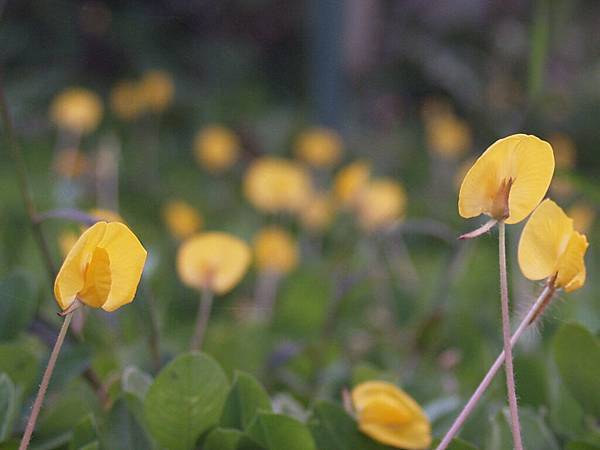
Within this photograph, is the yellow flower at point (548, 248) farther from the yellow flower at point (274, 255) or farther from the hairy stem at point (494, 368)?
the yellow flower at point (274, 255)

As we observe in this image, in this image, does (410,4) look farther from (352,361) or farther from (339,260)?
(352,361)

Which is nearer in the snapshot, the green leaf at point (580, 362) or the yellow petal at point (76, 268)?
the yellow petal at point (76, 268)

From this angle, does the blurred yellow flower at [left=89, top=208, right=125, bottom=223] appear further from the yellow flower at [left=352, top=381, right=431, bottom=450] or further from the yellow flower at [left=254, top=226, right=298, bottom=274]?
the yellow flower at [left=254, top=226, right=298, bottom=274]

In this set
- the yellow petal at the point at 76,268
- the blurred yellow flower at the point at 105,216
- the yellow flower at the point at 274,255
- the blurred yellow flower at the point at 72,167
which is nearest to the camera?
the yellow petal at the point at 76,268

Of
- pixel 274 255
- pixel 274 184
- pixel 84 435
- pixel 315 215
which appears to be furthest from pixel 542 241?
pixel 315 215

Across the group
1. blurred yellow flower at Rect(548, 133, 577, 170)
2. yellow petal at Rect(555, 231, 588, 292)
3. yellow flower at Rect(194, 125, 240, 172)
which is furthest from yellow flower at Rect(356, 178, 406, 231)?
yellow petal at Rect(555, 231, 588, 292)

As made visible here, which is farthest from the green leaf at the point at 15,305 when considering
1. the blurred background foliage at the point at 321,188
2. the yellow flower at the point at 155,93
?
the yellow flower at the point at 155,93

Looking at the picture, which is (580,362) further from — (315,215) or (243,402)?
(315,215)
